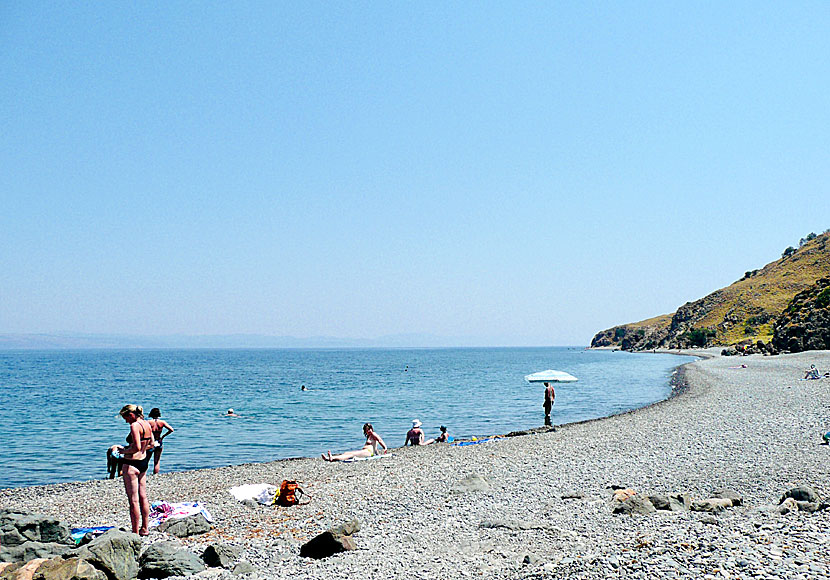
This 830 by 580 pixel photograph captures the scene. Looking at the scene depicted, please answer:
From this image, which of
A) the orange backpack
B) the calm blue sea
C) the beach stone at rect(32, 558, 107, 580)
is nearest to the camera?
the beach stone at rect(32, 558, 107, 580)

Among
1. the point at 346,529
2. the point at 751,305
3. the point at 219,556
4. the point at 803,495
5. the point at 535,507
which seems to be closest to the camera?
the point at 219,556

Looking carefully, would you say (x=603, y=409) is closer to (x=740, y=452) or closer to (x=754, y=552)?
(x=740, y=452)

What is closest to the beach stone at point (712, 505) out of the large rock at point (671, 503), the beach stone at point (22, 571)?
the large rock at point (671, 503)

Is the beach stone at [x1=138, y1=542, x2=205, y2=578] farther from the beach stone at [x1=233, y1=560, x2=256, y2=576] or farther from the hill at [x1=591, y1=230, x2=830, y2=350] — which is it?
the hill at [x1=591, y1=230, x2=830, y2=350]

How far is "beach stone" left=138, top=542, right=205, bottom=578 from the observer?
8719mm

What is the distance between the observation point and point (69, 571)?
7609 millimetres

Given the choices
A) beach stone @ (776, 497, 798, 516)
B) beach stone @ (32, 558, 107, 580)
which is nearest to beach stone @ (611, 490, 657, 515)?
beach stone @ (776, 497, 798, 516)

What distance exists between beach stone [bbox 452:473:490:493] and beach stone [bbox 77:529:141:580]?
23.7 ft

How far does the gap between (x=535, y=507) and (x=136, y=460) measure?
7426mm

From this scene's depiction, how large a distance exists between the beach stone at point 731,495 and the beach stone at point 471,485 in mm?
4697

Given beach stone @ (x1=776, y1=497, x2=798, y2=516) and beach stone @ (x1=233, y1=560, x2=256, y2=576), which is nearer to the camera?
beach stone @ (x1=233, y1=560, x2=256, y2=576)

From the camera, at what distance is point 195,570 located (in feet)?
29.3

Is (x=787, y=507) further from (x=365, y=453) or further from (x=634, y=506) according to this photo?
(x=365, y=453)

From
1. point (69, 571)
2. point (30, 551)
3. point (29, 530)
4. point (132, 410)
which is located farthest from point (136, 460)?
point (69, 571)
